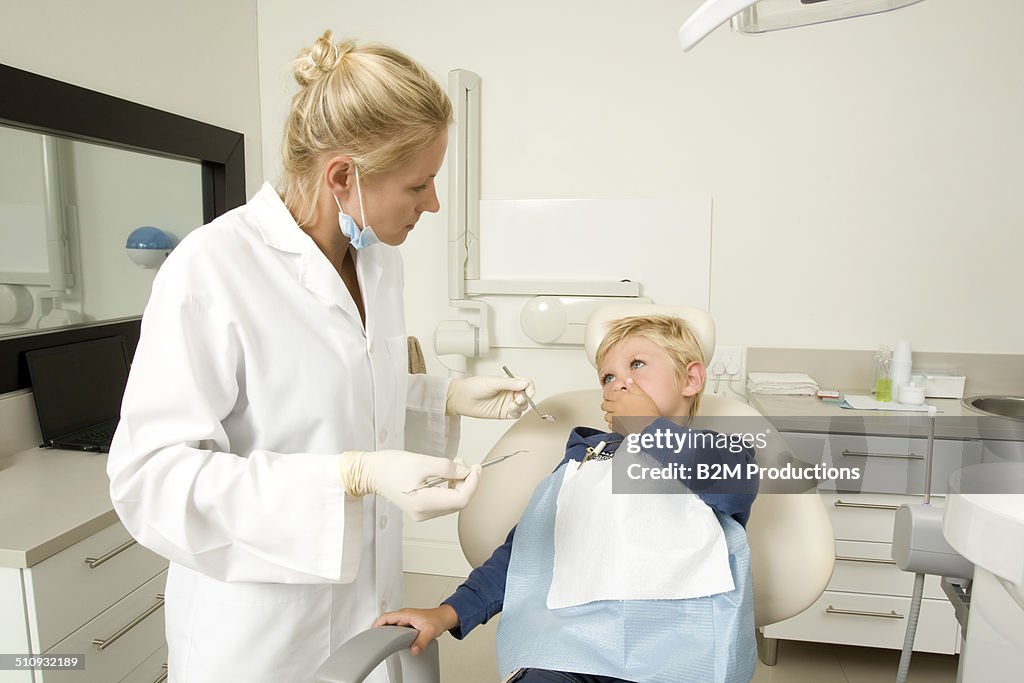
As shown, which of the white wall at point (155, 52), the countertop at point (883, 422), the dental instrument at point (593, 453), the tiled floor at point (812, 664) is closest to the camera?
the dental instrument at point (593, 453)

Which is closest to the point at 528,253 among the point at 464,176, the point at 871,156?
the point at 464,176

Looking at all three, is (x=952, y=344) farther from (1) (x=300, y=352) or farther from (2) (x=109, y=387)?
(2) (x=109, y=387)

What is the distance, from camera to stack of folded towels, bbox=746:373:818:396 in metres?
2.30

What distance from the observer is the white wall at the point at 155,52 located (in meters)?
1.77

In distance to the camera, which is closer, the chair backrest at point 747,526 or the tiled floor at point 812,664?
the chair backrest at point 747,526

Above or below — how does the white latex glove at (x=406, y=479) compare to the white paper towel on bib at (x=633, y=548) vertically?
above

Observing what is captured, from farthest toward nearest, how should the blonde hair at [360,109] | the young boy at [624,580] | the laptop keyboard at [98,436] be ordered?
1. the laptop keyboard at [98,436]
2. the young boy at [624,580]
3. the blonde hair at [360,109]

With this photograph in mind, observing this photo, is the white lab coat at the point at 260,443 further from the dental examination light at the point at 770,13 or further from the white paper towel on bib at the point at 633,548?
the dental examination light at the point at 770,13

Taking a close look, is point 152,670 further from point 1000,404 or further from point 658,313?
point 1000,404

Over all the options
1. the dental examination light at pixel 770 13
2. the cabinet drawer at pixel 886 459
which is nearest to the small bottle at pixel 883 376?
the cabinet drawer at pixel 886 459

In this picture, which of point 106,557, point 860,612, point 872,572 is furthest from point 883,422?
point 106,557

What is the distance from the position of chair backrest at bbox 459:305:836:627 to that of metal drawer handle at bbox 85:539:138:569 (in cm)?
74

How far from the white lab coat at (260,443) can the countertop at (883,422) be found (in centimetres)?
128

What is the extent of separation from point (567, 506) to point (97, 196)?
1.61 m
